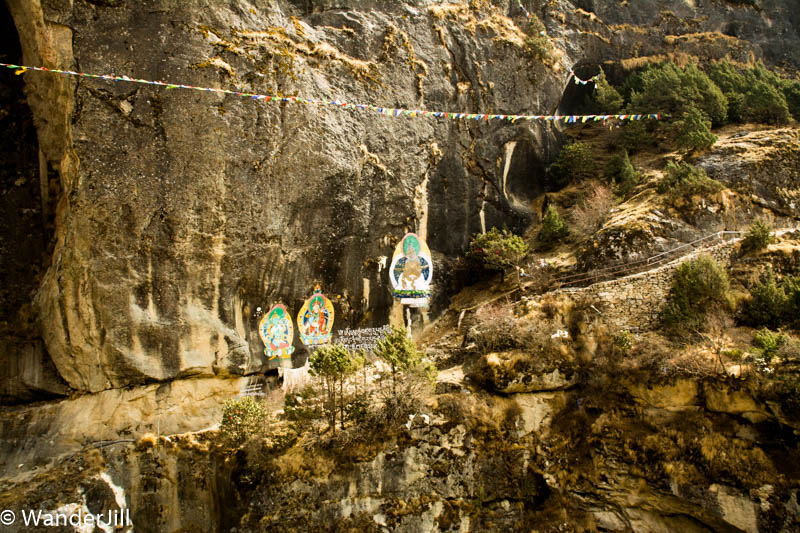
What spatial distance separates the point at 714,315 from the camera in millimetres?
15914

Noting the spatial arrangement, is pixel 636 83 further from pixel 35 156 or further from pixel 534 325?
pixel 35 156

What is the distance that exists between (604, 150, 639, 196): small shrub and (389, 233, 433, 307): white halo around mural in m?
9.01

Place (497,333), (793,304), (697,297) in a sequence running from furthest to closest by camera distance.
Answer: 1. (497,333)
2. (697,297)
3. (793,304)

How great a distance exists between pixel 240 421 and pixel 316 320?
444 centimetres

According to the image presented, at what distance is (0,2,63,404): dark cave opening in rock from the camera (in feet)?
54.1

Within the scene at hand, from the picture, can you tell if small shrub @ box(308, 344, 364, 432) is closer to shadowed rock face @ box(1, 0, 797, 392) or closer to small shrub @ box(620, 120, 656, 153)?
shadowed rock face @ box(1, 0, 797, 392)

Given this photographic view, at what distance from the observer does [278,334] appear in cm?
1775

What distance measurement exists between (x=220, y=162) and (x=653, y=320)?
14414 mm

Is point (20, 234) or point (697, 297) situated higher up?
point (20, 234)

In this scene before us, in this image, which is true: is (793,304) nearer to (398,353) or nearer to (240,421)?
(398,353)

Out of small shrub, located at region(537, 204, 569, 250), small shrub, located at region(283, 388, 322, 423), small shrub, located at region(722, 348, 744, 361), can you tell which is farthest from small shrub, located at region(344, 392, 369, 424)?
small shrub, located at region(537, 204, 569, 250)

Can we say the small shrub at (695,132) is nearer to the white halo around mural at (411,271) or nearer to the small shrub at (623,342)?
the small shrub at (623,342)

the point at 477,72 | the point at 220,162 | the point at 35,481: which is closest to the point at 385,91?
the point at 477,72

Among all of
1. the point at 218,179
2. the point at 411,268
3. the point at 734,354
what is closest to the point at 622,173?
the point at 411,268
